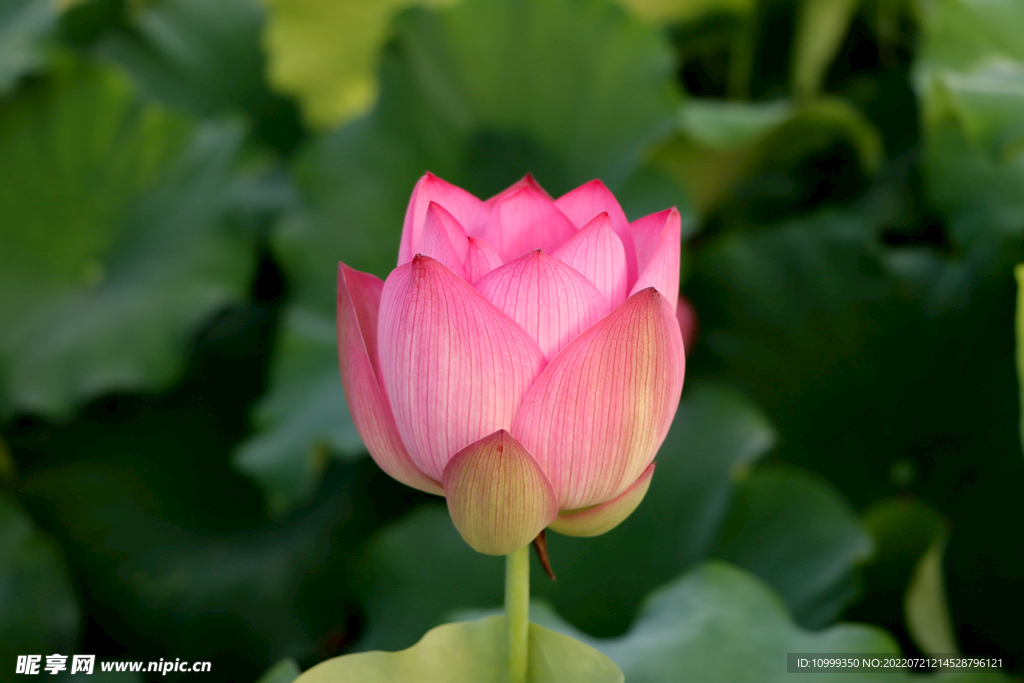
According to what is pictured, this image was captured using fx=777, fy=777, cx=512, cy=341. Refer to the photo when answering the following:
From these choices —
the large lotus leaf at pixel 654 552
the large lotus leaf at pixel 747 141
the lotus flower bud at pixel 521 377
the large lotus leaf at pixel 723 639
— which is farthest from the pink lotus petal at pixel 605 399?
the large lotus leaf at pixel 747 141

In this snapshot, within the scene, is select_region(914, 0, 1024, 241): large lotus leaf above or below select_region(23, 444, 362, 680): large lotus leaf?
above

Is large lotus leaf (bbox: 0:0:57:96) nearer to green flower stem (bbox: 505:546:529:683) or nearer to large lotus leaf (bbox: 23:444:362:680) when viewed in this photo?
large lotus leaf (bbox: 23:444:362:680)

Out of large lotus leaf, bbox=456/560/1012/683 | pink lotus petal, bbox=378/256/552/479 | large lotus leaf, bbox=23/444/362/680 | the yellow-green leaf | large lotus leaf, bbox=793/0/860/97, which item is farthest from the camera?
large lotus leaf, bbox=793/0/860/97

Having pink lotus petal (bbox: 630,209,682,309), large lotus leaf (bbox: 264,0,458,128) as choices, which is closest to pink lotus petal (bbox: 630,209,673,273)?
pink lotus petal (bbox: 630,209,682,309)

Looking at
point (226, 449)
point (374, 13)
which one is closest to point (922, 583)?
point (226, 449)

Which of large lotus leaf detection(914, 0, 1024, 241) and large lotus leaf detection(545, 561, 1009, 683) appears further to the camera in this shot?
large lotus leaf detection(914, 0, 1024, 241)

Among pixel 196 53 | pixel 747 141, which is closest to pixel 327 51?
pixel 196 53

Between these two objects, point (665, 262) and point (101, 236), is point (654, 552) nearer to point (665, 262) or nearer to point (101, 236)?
point (665, 262)

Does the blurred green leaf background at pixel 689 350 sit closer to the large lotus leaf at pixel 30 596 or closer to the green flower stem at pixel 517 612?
the large lotus leaf at pixel 30 596
